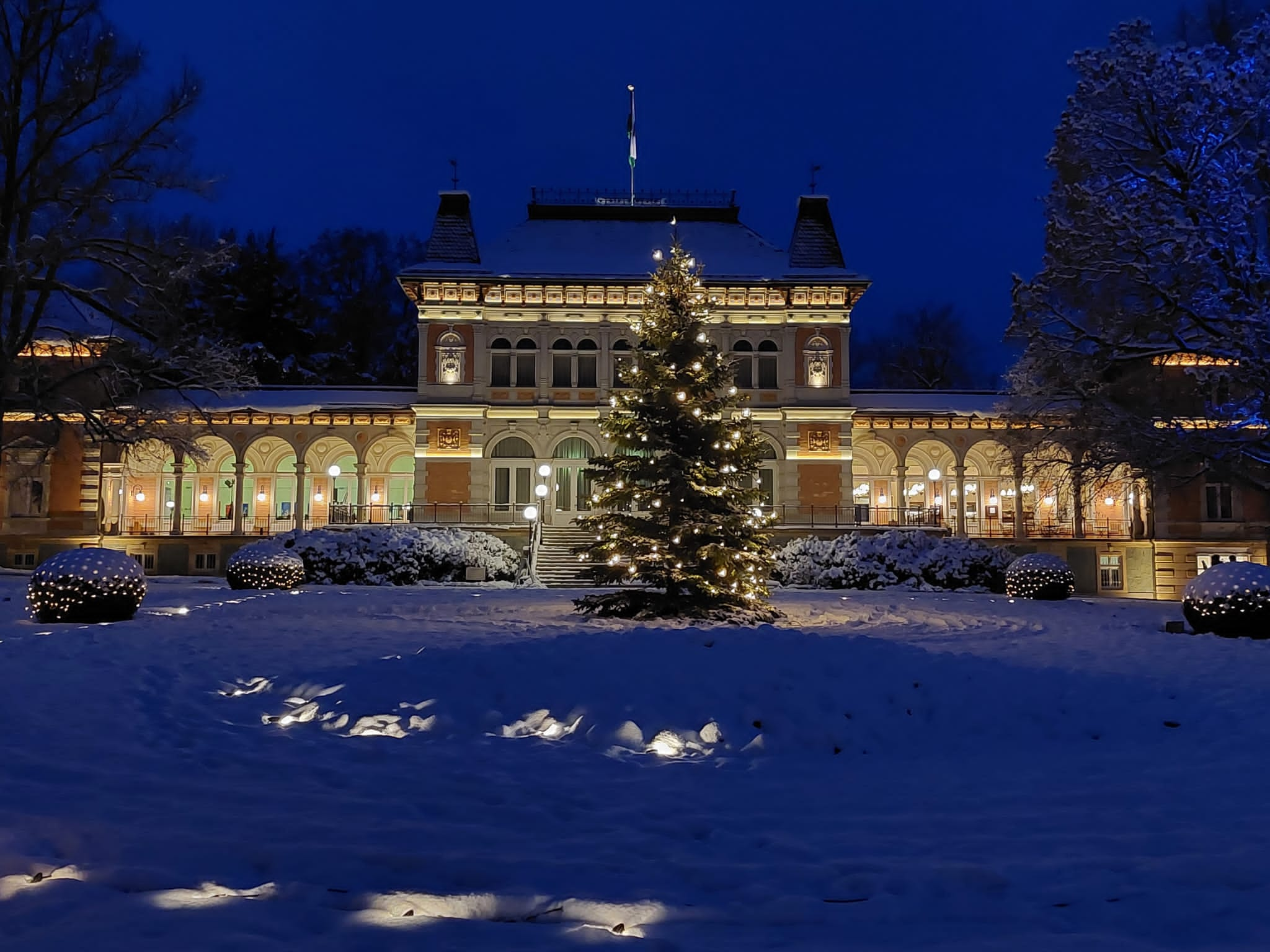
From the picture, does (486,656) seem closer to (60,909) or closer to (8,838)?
(8,838)

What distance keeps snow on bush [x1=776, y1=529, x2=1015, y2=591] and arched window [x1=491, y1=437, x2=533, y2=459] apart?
11.3 meters

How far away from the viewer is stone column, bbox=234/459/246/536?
31.7 m

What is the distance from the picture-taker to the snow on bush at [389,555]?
22969 millimetres

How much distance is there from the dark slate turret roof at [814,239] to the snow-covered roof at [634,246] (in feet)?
0.08

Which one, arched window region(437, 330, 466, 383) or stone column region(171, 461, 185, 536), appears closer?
stone column region(171, 461, 185, 536)

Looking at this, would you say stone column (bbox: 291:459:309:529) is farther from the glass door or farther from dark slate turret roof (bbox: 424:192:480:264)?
dark slate turret roof (bbox: 424:192:480:264)

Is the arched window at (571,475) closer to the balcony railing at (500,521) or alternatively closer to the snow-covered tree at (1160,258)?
the balcony railing at (500,521)

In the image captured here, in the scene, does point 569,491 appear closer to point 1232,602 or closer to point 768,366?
point 768,366

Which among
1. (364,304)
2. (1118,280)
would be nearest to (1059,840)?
(1118,280)

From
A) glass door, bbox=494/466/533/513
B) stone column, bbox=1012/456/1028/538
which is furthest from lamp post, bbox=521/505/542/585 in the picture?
stone column, bbox=1012/456/1028/538

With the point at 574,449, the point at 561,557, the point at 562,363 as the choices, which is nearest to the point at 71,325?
the point at 561,557

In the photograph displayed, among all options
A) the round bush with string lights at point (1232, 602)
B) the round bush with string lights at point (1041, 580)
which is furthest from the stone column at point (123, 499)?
the round bush with string lights at point (1232, 602)

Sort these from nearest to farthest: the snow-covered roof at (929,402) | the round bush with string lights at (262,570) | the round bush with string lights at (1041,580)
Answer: the round bush with string lights at (262,570), the round bush with string lights at (1041,580), the snow-covered roof at (929,402)

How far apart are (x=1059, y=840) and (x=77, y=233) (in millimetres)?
20553
